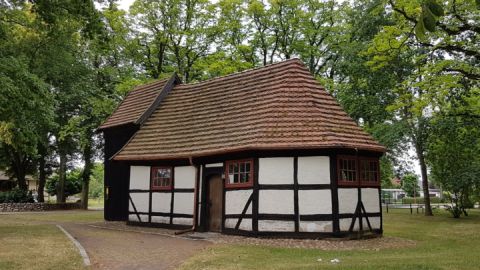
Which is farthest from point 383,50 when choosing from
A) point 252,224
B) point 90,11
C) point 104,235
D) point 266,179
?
point 104,235

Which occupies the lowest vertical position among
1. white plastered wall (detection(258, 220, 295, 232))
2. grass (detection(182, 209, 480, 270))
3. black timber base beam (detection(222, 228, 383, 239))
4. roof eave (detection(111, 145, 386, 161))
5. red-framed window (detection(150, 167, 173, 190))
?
grass (detection(182, 209, 480, 270))

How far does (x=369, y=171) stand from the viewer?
49.4ft

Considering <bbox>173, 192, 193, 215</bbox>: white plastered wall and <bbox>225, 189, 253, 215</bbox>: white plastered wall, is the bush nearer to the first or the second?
<bbox>173, 192, 193, 215</bbox>: white plastered wall

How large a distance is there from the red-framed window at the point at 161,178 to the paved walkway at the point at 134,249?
2.53 metres

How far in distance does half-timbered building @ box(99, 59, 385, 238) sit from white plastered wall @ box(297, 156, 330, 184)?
0.10 ft

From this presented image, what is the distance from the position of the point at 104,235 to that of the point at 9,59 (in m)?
6.49

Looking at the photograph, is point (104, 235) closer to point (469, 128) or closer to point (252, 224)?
point (252, 224)

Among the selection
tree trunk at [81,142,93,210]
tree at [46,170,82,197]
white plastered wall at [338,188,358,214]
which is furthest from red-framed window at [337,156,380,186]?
tree at [46,170,82,197]

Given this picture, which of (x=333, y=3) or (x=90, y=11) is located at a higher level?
(x=333, y=3)

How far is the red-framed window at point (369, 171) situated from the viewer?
48.3ft

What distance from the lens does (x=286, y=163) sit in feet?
45.5

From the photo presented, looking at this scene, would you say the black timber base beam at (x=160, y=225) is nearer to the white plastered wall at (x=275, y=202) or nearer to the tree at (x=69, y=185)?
the white plastered wall at (x=275, y=202)

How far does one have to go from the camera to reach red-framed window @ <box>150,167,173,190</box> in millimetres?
17312

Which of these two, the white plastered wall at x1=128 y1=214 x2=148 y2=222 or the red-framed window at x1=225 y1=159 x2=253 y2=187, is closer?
the red-framed window at x1=225 y1=159 x2=253 y2=187
